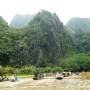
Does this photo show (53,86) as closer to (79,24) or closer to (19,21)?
(79,24)

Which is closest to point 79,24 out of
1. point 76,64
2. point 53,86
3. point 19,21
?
point 19,21

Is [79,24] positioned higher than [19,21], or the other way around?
[19,21]

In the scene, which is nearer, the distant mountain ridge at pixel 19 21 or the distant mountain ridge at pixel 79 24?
the distant mountain ridge at pixel 79 24

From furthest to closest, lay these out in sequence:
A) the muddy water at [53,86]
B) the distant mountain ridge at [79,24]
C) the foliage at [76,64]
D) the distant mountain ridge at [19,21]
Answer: the distant mountain ridge at [19,21], the distant mountain ridge at [79,24], the foliage at [76,64], the muddy water at [53,86]

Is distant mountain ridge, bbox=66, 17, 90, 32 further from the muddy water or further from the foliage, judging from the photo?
the muddy water

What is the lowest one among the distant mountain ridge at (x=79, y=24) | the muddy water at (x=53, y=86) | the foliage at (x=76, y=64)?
the muddy water at (x=53, y=86)

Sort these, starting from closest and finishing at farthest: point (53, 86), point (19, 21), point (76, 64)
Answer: point (53, 86)
point (76, 64)
point (19, 21)

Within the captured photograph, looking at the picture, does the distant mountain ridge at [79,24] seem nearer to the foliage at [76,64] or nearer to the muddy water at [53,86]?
the foliage at [76,64]

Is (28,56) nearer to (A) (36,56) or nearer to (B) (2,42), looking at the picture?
(A) (36,56)

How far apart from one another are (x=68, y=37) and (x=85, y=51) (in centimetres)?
929

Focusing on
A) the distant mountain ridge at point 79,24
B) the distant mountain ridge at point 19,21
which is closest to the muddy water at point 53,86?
the distant mountain ridge at point 79,24

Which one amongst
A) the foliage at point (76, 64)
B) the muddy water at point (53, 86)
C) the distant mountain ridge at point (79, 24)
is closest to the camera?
the muddy water at point (53, 86)

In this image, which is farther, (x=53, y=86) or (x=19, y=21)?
(x=19, y=21)

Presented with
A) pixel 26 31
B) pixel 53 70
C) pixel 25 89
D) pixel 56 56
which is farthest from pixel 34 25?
pixel 25 89
